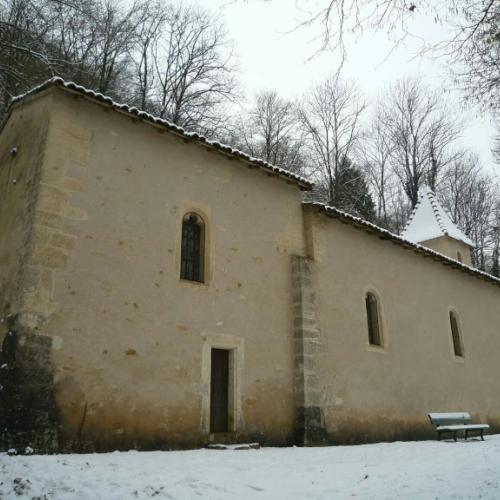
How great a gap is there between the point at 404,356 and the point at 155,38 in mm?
17024

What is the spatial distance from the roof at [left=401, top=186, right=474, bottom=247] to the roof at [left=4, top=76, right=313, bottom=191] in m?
12.6

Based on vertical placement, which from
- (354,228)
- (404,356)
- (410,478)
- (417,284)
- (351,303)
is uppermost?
(354,228)

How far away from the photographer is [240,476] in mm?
6258

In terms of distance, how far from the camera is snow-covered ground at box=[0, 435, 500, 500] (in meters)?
5.27

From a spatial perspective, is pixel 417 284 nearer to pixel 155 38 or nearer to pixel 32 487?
pixel 32 487

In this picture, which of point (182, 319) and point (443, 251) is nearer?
point (182, 319)

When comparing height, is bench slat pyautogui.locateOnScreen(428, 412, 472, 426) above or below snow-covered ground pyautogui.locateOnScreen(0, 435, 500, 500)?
above

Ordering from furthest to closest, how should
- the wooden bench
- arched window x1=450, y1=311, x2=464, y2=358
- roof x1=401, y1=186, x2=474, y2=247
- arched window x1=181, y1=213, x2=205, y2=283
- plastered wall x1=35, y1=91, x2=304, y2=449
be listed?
roof x1=401, y1=186, x2=474, y2=247 < arched window x1=450, y1=311, x2=464, y2=358 < the wooden bench < arched window x1=181, y1=213, x2=205, y2=283 < plastered wall x1=35, y1=91, x2=304, y2=449

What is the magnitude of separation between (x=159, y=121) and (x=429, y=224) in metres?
17.3

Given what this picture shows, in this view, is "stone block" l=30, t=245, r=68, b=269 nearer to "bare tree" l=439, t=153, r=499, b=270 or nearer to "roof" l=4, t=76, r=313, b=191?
"roof" l=4, t=76, r=313, b=191

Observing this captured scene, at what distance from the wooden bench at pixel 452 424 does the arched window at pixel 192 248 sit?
690cm

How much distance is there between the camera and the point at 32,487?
5.15 m

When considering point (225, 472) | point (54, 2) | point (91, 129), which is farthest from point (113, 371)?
point (54, 2)

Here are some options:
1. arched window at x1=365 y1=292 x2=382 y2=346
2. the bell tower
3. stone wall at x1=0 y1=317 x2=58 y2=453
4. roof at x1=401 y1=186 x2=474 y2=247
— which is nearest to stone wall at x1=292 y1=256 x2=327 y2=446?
arched window at x1=365 y1=292 x2=382 y2=346
